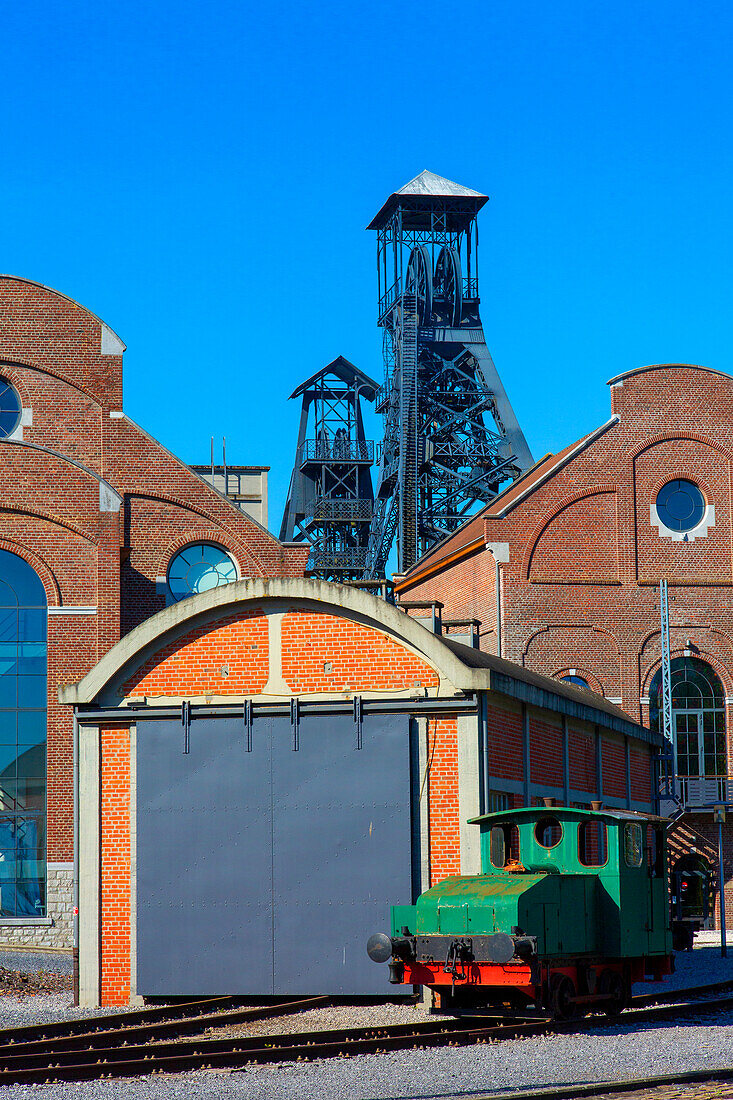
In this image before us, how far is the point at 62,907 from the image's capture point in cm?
2867

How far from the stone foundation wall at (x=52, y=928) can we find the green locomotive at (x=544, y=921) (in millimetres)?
A: 15815

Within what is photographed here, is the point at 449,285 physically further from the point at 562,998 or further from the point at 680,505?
the point at 562,998

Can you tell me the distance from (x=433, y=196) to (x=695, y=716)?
3432cm

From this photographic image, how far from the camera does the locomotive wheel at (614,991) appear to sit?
1488 centimetres

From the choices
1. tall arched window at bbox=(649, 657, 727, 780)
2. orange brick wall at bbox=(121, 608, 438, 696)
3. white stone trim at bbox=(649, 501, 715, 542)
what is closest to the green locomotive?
orange brick wall at bbox=(121, 608, 438, 696)

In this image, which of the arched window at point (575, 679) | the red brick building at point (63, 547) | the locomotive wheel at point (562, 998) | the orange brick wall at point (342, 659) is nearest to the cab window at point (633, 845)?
the locomotive wheel at point (562, 998)

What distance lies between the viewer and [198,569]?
3250 cm

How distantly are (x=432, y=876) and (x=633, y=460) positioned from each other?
22235 mm

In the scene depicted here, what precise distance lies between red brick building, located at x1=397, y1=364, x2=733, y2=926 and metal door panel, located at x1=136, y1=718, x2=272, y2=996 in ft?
61.1

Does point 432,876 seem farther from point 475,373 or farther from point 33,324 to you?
point 475,373

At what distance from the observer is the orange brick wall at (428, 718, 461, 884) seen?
55.3 ft

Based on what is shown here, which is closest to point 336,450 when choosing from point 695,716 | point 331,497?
point 331,497

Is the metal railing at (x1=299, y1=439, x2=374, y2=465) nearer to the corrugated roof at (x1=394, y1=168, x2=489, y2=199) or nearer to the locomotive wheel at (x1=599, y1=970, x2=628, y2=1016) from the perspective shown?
the corrugated roof at (x1=394, y1=168, x2=489, y2=199)

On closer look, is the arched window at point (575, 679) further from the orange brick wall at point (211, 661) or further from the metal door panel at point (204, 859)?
the metal door panel at point (204, 859)
